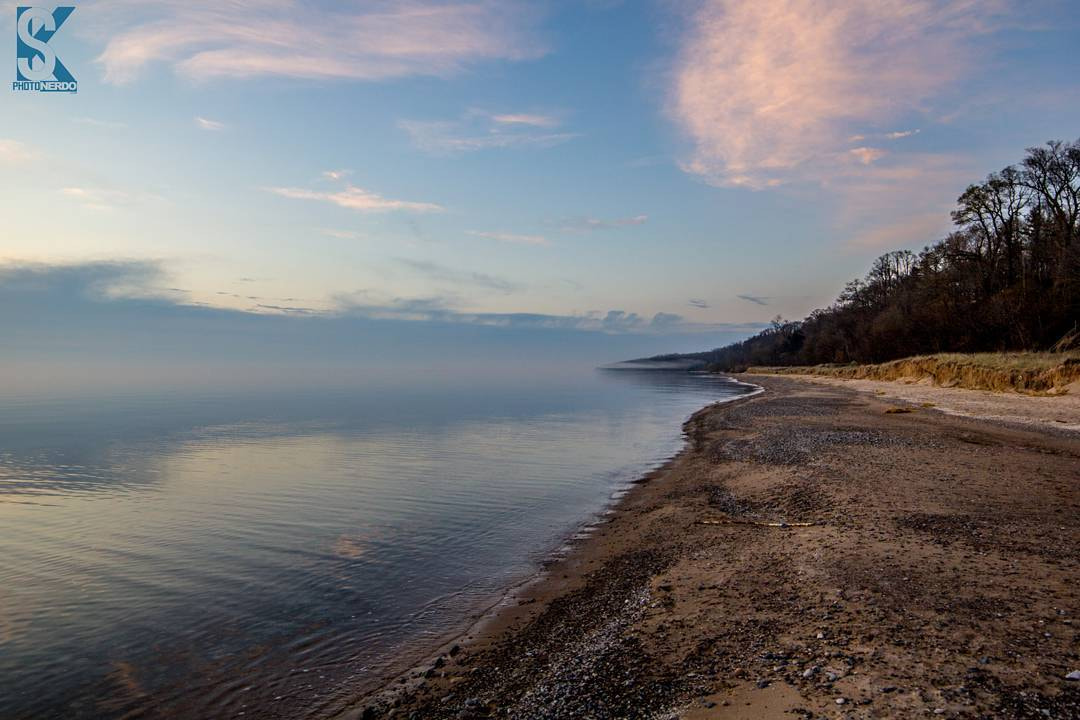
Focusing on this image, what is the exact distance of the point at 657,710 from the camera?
202 inches

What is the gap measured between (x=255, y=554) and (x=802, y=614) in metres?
10.8

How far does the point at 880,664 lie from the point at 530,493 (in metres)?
13.1

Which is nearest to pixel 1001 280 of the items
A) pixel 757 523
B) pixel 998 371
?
pixel 998 371

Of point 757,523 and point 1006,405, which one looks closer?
point 757,523

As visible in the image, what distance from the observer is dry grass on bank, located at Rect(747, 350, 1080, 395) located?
99.6ft

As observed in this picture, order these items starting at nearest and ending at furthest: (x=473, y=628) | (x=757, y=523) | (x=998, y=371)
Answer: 1. (x=473, y=628)
2. (x=757, y=523)
3. (x=998, y=371)

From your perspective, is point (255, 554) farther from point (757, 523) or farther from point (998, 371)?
point (998, 371)

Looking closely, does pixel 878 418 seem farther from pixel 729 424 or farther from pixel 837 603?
pixel 837 603

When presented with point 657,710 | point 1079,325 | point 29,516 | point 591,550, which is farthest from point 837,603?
point 1079,325

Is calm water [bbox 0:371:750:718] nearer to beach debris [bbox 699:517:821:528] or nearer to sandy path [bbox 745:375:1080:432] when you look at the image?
beach debris [bbox 699:517:821:528]

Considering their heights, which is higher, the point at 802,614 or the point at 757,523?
the point at 802,614

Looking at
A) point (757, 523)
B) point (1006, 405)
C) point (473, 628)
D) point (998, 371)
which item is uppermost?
point (998, 371)

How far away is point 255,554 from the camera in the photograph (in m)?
12.2

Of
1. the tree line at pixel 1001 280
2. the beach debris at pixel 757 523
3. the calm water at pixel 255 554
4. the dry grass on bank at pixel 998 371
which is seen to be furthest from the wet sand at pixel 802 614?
the tree line at pixel 1001 280
